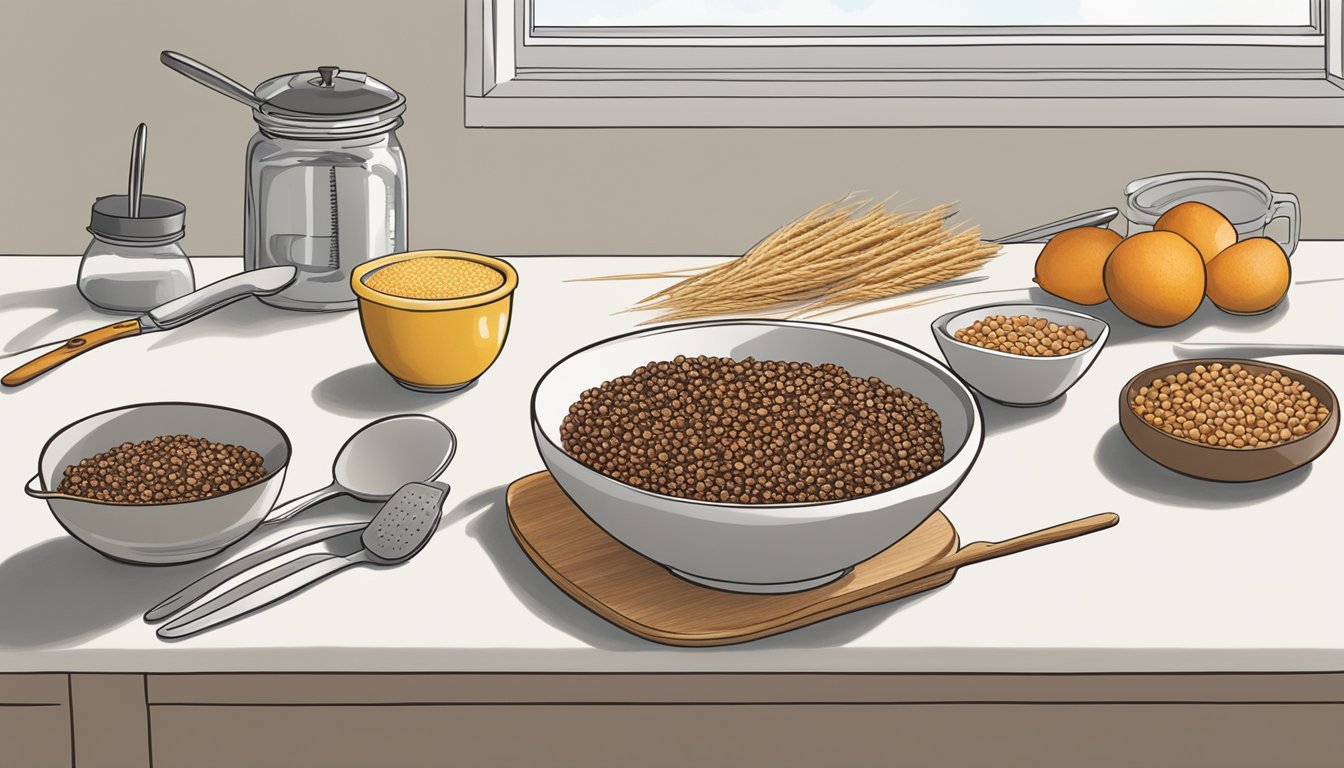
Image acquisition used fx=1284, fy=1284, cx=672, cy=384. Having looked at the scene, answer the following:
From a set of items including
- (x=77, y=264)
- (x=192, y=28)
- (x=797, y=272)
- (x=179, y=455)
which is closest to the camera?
(x=179, y=455)

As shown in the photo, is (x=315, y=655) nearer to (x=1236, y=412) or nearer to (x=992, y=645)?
(x=992, y=645)

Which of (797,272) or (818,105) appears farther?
(818,105)

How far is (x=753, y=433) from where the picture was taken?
0.90 metres

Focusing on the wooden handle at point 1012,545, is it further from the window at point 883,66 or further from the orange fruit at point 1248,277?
the window at point 883,66

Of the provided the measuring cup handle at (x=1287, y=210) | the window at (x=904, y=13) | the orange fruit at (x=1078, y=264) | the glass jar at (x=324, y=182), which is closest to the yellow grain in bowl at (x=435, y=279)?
the glass jar at (x=324, y=182)

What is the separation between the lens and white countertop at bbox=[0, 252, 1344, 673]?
815 mm

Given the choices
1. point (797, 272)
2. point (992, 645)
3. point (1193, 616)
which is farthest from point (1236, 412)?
point (797, 272)

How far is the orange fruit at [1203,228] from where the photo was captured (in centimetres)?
144

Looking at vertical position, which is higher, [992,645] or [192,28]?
[192,28]

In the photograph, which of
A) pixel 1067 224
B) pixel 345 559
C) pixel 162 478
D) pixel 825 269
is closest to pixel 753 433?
pixel 345 559

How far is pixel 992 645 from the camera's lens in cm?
82

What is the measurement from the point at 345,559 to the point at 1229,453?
67cm
